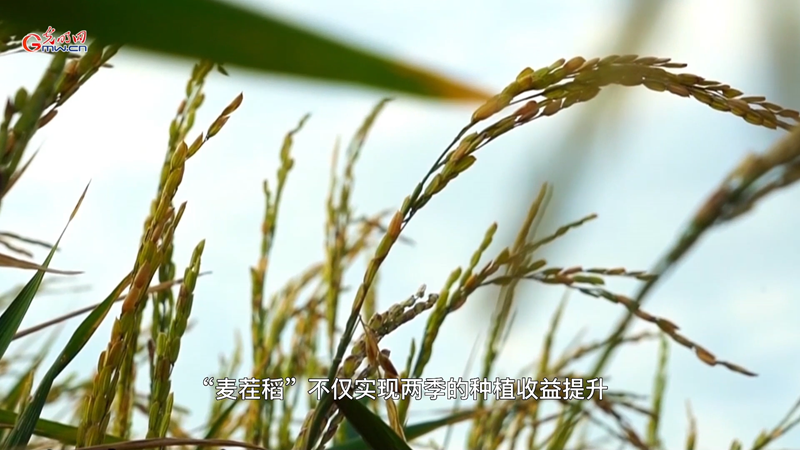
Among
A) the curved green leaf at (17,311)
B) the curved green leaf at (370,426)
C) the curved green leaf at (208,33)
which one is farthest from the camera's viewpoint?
the curved green leaf at (17,311)

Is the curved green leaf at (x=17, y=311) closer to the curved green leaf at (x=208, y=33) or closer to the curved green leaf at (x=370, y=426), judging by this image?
the curved green leaf at (x=370, y=426)

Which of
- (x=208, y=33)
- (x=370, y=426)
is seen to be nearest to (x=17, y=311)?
(x=370, y=426)

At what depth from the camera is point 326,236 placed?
1.06 meters

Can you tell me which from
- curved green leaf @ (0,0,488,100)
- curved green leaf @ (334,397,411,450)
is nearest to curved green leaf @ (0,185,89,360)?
curved green leaf @ (334,397,411,450)

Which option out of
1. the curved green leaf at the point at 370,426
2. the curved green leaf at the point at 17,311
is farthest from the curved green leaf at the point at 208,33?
the curved green leaf at the point at 17,311

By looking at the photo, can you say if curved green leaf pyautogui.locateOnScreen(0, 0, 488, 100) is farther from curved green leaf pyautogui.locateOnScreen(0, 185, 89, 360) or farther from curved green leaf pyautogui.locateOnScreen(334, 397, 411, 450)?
curved green leaf pyautogui.locateOnScreen(0, 185, 89, 360)

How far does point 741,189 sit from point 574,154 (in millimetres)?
206

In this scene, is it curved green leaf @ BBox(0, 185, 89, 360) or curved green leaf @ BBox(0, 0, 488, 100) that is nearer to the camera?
curved green leaf @ BBox(0, 0, 488, 100)

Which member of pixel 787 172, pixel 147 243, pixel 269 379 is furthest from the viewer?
pixel 269 379

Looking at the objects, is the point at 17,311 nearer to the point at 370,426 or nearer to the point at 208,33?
the point at 370,426

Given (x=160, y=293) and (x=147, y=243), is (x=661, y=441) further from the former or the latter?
(x=147, y=243)

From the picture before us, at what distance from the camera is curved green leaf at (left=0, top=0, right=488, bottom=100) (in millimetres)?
105

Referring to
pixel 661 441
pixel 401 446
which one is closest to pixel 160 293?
pixel 401 446

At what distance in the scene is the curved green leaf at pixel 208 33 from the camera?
105mm
